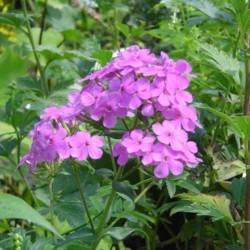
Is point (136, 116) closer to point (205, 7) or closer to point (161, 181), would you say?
point (161, 181)

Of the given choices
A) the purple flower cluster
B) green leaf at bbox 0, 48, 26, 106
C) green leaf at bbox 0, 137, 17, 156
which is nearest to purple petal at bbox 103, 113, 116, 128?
the purple flower cluster

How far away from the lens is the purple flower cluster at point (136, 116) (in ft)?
3.58

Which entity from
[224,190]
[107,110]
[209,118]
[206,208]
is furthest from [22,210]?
[209,118]

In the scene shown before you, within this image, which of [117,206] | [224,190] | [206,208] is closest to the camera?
[206,208]

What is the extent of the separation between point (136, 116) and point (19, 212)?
1.02 feet

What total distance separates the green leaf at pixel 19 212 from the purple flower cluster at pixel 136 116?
0.21m

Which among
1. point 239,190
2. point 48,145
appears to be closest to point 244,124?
point 239,190

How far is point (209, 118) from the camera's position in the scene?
177cm

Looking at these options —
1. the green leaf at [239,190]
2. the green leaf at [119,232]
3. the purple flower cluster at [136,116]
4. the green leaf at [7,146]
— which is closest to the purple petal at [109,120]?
the purple flower cluster at [136,116]

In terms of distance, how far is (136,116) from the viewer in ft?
3.74

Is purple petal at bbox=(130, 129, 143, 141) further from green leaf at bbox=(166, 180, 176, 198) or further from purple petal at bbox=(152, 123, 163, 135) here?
green leaf at bbox=(166, 180, 176, 198)

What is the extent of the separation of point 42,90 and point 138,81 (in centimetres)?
86

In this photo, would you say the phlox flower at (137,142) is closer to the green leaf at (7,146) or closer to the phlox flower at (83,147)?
the phlox flower at (83,147)

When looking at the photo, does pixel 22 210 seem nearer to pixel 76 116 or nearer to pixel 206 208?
pixel 76 116
